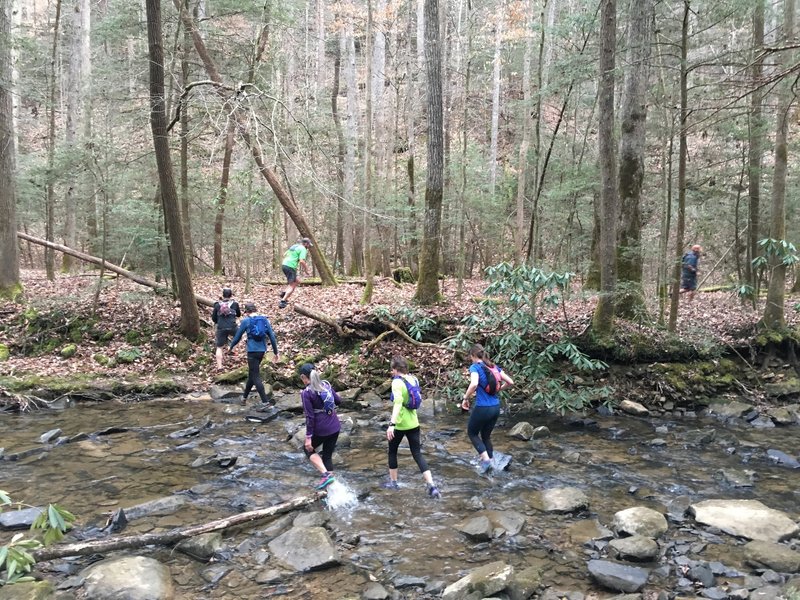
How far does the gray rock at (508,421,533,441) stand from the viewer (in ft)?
31.2

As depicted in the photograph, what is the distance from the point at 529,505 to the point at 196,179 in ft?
52.9

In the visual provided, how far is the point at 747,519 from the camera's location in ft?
20.0

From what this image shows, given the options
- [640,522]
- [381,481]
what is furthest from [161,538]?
[640,522]

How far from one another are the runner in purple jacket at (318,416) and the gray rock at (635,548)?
352 centimetres

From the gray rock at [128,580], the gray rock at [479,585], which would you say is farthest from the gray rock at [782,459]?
the gray rock at [128,580]

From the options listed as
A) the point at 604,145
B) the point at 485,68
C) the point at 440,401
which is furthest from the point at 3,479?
the point at 485,68

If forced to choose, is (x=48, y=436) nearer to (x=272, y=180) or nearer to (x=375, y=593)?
(x=375, y=593)

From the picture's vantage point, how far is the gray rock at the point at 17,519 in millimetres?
5676

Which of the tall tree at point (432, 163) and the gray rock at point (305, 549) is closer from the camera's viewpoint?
the gray rock at point (305, 549)

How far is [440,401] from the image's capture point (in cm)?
1161

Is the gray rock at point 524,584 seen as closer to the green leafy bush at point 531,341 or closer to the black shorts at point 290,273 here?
the green leafy bush at point 531,341

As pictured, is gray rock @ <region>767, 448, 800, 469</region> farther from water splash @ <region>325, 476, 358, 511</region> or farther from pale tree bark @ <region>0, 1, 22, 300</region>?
pale tree bark @ <region>0, 1, 22, 300</region>

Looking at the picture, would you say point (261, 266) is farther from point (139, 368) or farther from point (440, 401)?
point (440, 401)

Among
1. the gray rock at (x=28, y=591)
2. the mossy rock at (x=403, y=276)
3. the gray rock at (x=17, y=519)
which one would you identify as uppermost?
the mossy rock at (x=403, y=276)
